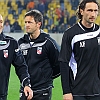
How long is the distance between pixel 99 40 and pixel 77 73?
0.48 metres

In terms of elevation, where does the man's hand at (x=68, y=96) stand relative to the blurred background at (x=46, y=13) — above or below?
above

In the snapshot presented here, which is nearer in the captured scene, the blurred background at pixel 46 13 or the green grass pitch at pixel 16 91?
the green grass pitch at pixel 16 91

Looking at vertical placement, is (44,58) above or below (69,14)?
above

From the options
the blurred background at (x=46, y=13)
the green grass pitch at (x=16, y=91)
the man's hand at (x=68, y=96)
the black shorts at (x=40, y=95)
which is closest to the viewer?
the man's hand at (x=68, y=96)

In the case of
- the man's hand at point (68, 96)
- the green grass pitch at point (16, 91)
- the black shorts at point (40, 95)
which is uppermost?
the man's hand at point (68, 96)

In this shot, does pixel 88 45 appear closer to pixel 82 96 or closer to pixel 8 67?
pixel 82 96

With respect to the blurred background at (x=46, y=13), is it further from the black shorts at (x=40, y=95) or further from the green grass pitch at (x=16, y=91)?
the black shorts at (x=40, y=95)

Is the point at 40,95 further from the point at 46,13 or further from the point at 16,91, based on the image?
the point at 46,13

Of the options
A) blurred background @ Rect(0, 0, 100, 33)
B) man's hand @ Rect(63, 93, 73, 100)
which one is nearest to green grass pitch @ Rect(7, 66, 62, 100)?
man's hand @ Rect(63, 93, 73, 100)

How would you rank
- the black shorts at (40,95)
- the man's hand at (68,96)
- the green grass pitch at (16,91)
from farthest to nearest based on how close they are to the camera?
the green grass pitch at (16,91) < the black shorts at (40,95) < the man's hand at (68,96)

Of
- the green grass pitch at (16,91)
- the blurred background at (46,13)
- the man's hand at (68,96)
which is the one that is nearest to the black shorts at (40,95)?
the man's hand at (68,96)

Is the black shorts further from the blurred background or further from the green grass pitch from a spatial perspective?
the blurred background

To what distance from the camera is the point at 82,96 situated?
4.60 m

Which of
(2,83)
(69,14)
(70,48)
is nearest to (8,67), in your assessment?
(2,83)
